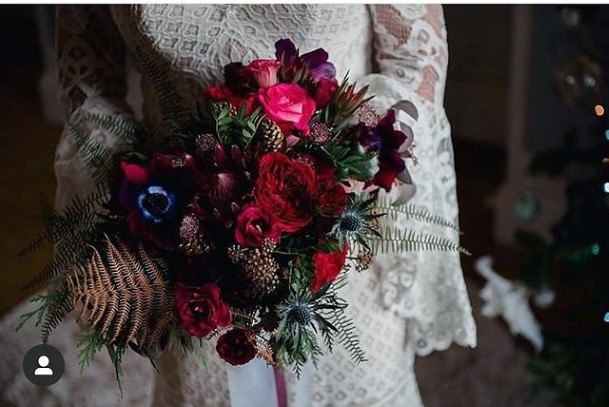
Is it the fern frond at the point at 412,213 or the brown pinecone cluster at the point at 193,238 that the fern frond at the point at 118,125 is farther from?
the fern frond at the point at 412,213

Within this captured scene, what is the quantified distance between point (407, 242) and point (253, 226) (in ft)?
0.76

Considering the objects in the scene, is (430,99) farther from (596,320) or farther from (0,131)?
(0,131)

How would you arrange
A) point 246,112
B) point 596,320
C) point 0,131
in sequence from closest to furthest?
point 246,112
point 0,131
point 596,320

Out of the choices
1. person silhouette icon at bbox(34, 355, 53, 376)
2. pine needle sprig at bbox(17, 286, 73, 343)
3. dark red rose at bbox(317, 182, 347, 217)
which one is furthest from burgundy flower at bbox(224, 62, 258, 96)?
person silhouette icon at bbox(34, 355, 53, 376)

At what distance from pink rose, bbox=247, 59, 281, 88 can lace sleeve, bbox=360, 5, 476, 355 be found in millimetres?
128

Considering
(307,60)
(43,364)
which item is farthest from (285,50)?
(43,364)

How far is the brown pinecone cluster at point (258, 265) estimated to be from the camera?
0.55 metres

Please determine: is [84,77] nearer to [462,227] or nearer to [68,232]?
[68,232]

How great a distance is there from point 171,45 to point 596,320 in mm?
546

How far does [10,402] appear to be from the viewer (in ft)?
2.41

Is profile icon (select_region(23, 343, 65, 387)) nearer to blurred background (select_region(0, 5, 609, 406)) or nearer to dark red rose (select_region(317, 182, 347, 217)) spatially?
blurred background (select_region(0, 5, 609, 406))

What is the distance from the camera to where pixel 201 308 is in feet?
1.84

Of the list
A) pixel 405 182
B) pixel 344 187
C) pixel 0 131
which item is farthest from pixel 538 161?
pixel 0 131

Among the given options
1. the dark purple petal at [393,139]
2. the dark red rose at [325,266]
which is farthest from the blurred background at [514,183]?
the dark red rose at [325,266]
